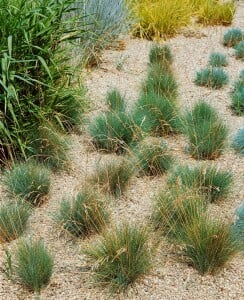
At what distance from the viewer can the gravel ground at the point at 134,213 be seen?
10.7 ft

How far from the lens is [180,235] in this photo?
351 cm

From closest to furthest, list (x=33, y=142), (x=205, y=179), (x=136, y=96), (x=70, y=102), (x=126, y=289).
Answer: (x=126, y=289)
(x=205, y=179)
(x=33, y=142)
(x=70, y=102)
(x=136, y=96)

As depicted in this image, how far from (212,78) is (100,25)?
1719 mm

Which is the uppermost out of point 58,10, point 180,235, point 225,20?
point 58,10

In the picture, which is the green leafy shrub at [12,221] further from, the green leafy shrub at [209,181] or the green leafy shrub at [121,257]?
the green leafy shrub at [209,181]

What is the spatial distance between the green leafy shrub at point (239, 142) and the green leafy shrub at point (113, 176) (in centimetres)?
103

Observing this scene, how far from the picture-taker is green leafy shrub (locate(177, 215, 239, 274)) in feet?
11.0

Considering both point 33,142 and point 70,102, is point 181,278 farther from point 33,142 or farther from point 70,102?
point 70,102

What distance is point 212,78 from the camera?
251 inches

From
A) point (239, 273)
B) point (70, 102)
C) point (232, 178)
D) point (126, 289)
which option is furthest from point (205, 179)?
point (70, 102)

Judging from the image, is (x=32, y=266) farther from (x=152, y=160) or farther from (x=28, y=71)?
(x=28, y=71)

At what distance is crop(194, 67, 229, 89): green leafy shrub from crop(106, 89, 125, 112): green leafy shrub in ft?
3.74

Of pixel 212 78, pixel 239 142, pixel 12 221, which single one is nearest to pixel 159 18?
pixel 212 78

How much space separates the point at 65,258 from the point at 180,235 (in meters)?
0.71
